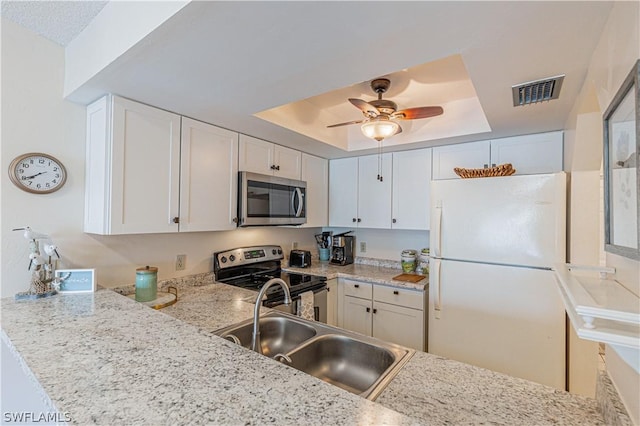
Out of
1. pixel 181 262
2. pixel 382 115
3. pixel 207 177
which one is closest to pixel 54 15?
pixel 207 177

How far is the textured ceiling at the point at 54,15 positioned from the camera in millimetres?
1467

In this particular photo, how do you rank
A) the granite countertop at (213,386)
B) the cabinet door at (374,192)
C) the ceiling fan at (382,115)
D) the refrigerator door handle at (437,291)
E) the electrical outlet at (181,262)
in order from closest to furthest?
1. the granite countertop at (213,386)
2. the ceiling fan at (382,115)
3. the refrigerator door handle at (437,291)
4. the electrical outlet at (181,262)
5. the cabinet door at (374,192)

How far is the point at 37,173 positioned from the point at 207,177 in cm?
93

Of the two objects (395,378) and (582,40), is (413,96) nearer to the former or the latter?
(582,40)

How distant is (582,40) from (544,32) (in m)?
0.17

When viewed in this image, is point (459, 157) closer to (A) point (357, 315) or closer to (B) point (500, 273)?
(B) point (500, 273)

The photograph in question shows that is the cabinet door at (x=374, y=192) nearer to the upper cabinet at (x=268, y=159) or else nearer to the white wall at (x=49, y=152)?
the upper cabinet at (x=268, y=159)

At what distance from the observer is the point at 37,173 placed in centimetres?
168

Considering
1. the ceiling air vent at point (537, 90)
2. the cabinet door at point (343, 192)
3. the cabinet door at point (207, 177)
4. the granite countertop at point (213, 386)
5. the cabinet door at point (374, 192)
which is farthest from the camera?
the cabinet door at point (343, 192)

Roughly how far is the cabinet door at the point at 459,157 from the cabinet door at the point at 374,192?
46 centimetres

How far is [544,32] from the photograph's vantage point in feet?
3.53

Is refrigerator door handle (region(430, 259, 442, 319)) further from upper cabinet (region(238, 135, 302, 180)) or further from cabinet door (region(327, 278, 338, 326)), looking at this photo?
upper cabinet (region(238, 135, 302, 180))

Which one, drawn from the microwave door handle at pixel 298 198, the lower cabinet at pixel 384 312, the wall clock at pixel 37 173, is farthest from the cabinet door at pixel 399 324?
the wall clock at pixel 37 173

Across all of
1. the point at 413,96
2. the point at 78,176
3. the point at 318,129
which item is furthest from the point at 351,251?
the point at 78,176
